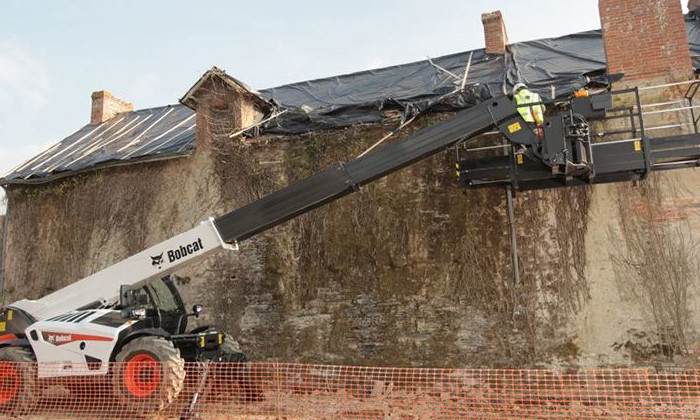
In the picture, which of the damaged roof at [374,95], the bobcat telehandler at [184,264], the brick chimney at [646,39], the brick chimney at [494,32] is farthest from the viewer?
the brick chimney at [494,32]

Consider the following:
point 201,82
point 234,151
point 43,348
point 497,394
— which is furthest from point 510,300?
point 201,82

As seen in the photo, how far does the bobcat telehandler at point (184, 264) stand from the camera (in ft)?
22.0

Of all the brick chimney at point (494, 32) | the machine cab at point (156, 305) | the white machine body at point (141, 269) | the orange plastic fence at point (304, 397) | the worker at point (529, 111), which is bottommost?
the orange plastic fence at point (304, 397)

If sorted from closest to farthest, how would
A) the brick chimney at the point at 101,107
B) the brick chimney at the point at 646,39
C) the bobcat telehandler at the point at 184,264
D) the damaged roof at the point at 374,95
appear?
1. the bobcat telehandler at the point at 184,264
2. the brick chimney at the point at 646,39
3. the damaged roof at the point at 374,95
4. the brick chimney at the point at 101,107

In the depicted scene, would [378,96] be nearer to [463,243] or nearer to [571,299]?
[463,243]

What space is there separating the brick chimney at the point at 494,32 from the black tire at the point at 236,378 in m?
8.95

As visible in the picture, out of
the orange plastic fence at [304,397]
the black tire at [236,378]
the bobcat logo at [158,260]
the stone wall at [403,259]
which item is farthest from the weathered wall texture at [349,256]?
the bobcat logo at [158,260]

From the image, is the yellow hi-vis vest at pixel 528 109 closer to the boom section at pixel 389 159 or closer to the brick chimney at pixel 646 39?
the boom section at pixel 389 159

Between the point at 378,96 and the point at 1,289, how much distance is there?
9.93 m

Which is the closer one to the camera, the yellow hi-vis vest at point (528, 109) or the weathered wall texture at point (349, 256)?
the yellow hi-vis vest at point (528, 109)

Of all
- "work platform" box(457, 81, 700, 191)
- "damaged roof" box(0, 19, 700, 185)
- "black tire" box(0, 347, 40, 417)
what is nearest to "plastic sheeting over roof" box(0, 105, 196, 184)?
"damaged roof" box(0, 19, 700, 185)

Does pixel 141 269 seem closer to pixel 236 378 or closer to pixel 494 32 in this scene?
pixel 236 378

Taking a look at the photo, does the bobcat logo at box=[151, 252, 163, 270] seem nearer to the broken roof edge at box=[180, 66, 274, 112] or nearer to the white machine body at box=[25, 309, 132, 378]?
the white machine body at box=[25, 309, 132, 378]

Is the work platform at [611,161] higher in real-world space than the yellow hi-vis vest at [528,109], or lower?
lower
